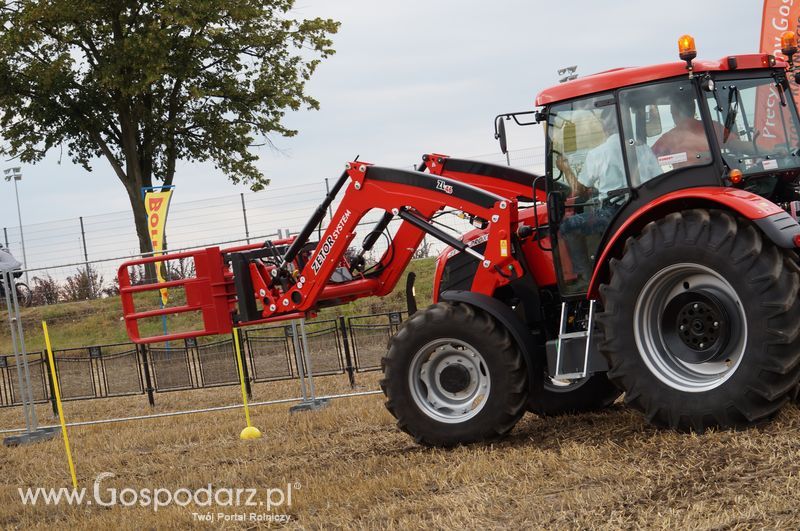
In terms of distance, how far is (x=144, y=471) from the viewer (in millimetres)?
8742

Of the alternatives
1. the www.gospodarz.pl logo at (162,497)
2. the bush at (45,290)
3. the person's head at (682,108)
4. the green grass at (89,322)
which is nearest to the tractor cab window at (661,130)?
the person's head at (682,108)

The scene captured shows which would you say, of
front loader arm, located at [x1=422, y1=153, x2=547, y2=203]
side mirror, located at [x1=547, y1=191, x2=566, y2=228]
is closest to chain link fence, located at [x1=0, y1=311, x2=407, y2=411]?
front loader arm, located at [x1=422, y1=153, x2=547, y2=203]

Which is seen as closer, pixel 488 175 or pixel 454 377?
pixel 454 377

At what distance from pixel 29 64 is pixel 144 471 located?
20054 mm

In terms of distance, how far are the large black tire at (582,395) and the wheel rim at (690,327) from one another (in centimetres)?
175

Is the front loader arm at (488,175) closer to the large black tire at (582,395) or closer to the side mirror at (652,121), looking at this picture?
the large black tire at (582,395)

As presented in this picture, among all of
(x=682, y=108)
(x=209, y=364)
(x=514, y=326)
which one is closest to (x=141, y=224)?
(x=209, y=364)

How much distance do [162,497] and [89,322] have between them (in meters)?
18.5

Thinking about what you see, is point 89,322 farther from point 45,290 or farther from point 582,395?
point 582,395

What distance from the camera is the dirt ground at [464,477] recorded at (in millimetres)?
5207

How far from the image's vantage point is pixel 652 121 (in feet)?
22.6

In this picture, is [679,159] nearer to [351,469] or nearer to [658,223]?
[658,223]

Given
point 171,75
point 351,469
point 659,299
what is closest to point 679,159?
point 659,299

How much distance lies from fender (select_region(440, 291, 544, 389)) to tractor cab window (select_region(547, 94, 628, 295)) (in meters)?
0.45
